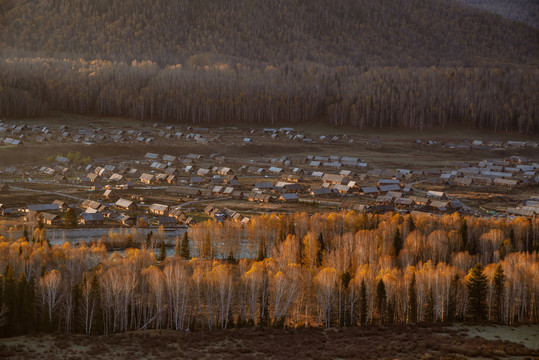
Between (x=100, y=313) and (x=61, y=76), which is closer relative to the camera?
(x=100, y=313)

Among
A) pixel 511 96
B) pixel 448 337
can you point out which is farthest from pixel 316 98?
pixel 448 337

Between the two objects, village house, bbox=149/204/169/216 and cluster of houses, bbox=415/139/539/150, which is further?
cluster of houses, bbox=415/139/539/150

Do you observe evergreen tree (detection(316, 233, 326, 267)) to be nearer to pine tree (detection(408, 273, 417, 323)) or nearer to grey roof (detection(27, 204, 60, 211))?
pine tree (detection(408, 273, 417, 323))

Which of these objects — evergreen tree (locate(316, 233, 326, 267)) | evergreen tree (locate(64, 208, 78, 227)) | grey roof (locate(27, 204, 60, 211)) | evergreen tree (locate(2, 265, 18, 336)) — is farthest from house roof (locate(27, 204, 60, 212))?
evergreen tree (locate(2, 265, 18, 336))

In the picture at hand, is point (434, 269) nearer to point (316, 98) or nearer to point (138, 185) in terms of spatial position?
point (138, 185)

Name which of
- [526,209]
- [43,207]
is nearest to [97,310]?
[43,207]
